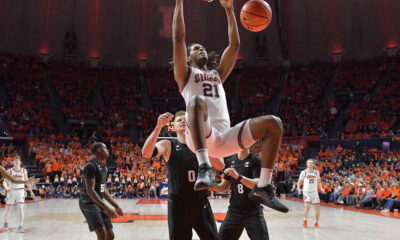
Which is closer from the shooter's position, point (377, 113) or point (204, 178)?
point (204, 178)

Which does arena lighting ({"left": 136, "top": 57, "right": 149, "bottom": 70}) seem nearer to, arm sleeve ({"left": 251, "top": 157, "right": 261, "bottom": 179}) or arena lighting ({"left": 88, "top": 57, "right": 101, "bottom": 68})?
arena lighting ({"left": 88, "top": 57, "right": 101, "bottom": 68})

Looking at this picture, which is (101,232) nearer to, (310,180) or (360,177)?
(310,180)

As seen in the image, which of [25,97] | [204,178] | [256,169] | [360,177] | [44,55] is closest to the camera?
[204,178]

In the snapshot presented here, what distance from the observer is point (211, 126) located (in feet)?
9.86

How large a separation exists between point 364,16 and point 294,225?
21.4 meters

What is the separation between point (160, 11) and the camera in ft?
85.0

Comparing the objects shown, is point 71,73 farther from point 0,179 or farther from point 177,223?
point 177,223

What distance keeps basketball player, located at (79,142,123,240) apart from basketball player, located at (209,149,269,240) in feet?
5.49

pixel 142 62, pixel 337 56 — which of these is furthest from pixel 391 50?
pixel 142 62

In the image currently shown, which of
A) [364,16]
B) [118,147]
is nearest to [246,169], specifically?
[118,147]

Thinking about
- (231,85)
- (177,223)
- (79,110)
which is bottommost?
(177,223)

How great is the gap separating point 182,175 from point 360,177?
45.4 feet

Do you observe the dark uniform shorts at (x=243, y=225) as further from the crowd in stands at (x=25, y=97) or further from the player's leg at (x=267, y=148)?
the crowd in stands at (x=25, y=97)

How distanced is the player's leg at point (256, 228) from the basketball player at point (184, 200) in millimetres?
662
